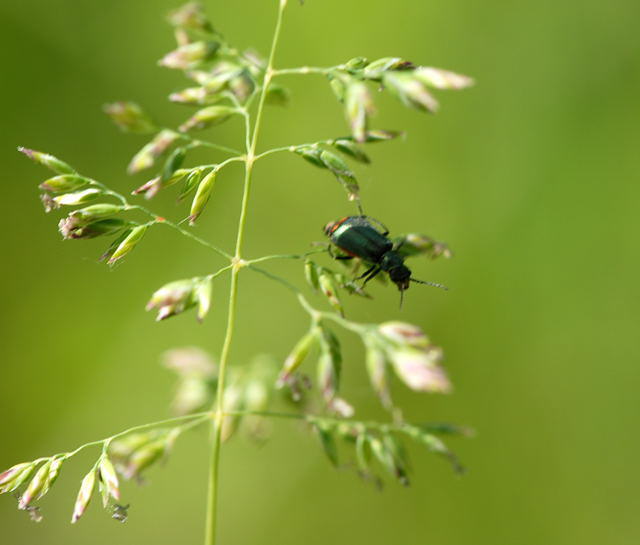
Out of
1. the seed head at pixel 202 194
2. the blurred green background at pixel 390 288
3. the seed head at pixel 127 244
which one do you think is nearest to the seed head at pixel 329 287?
the seed head at pixel 202 194

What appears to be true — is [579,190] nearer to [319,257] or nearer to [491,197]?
[491,197]

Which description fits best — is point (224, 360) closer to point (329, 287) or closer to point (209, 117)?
point (329, 287)

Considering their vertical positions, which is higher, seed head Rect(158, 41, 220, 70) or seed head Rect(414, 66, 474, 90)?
seed head Rect(158, 41, 220, 70)

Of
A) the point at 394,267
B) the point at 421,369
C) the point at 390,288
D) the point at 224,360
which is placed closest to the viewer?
the point at 421,369

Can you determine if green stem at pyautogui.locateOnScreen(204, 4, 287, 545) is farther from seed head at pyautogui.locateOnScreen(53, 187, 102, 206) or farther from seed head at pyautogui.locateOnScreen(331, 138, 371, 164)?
seed head at pyautogui.locateOnScreen(53, 187, 102, 206)

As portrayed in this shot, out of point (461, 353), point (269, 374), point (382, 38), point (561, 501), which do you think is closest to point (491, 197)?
point (461, 353)

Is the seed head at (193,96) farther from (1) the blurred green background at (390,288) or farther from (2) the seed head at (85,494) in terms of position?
(1) the blurred green background at (390,288)

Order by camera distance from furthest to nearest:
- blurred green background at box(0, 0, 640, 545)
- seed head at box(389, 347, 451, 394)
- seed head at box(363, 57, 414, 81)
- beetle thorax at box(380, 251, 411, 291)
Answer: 1. blurred green background at box(0, 0, 640, 545)
2. beetle thorax at box(380, 251, 411, 291)
3. seed head at box(363, 57, 414, 81)
4. seed head at box(389, 347, 451, 394)

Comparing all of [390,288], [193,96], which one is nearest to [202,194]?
[193,96]

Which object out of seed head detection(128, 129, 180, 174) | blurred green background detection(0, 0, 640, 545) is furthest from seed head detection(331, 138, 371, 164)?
blurred green background detection(0, 0, 640, 545)
